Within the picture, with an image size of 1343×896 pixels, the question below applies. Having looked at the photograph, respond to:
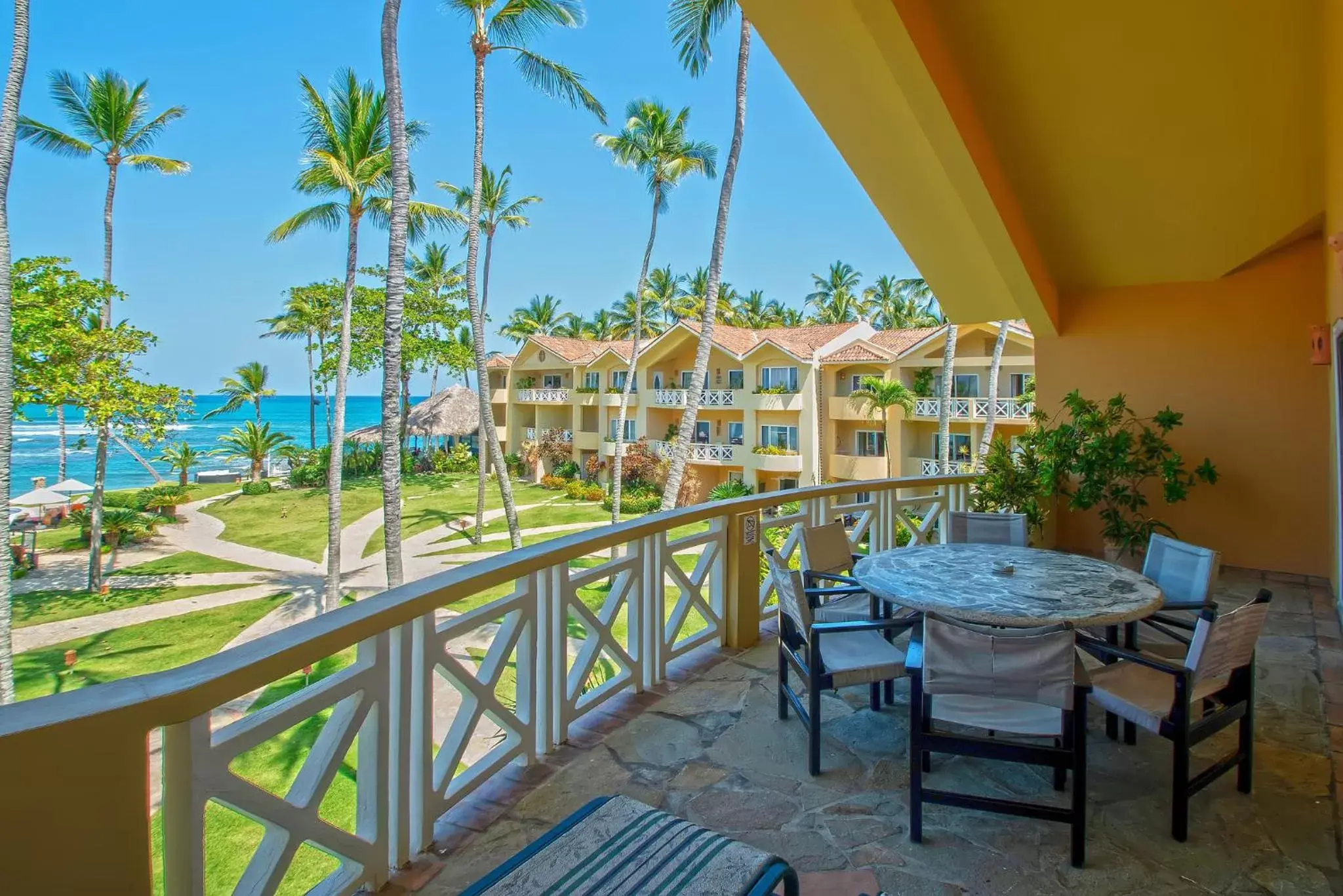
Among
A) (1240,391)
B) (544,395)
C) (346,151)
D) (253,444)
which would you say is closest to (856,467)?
(544,395)

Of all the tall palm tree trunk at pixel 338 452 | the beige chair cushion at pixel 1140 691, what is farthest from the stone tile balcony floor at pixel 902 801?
the tall palm tree trunk at pixel 338 452

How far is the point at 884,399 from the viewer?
797 inches

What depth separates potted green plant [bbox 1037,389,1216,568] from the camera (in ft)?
20.6

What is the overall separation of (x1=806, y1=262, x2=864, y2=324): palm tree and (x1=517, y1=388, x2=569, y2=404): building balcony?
56.0ft

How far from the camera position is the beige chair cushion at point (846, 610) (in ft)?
11.5

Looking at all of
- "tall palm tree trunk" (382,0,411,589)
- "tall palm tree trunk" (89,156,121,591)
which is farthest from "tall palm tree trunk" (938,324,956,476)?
"tall palm tree trunk" (89,156,121,591)

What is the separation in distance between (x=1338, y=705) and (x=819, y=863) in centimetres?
302

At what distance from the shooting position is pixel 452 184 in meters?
22.5

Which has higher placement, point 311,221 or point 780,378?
point 311,221

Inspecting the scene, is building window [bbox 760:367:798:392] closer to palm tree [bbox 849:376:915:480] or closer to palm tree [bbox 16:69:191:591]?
palm tree [bbox 849:376:915:480]

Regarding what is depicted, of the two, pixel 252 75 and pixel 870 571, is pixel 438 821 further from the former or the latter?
pixel 252 75

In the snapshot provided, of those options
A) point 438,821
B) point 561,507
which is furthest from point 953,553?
point 561,507

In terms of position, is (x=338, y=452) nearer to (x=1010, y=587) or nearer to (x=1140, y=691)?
(x=1010, y=587)

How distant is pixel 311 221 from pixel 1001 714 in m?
22.5
